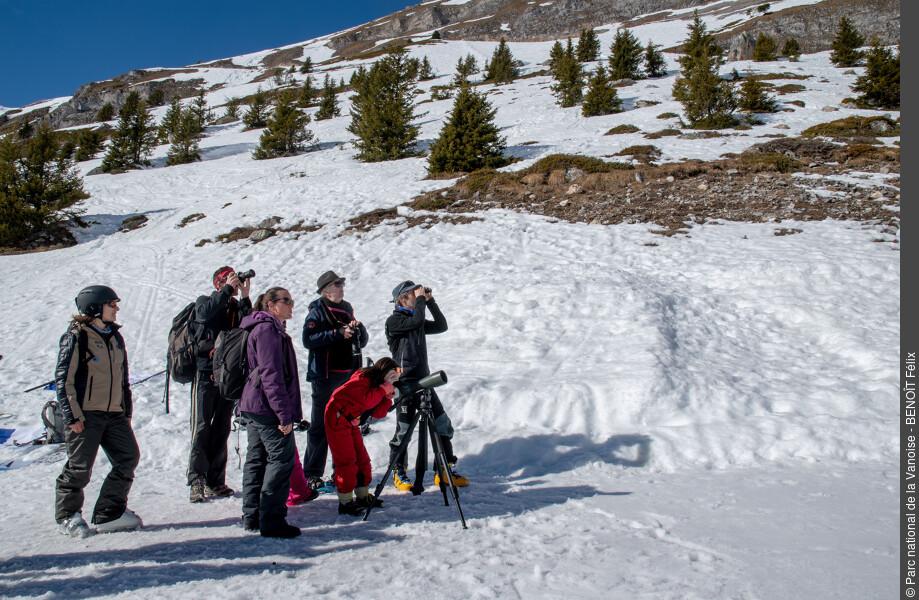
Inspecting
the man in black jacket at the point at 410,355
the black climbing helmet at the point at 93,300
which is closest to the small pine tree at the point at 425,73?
the man in black jacket at the point at 410,355

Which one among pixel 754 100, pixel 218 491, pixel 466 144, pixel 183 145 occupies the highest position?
pixel 183 145

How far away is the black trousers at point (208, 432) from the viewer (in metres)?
5.39

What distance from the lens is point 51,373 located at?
394 inches

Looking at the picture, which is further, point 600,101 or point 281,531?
point 600,101

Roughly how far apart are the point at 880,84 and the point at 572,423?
3395cm

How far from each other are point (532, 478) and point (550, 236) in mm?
9224

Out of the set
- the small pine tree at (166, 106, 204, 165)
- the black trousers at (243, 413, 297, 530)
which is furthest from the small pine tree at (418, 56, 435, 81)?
the black trousers at (243, 413, 297, 530)

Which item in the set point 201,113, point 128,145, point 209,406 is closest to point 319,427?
point 209,406

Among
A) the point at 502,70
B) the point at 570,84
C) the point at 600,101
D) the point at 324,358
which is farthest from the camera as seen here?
the point at 502,70

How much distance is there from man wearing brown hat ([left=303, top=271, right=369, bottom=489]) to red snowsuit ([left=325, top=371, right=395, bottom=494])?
0.57 meters

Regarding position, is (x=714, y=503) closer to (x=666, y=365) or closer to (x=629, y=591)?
(x=629, y=591)

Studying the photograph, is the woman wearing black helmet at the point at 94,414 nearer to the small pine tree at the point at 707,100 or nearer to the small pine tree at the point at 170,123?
the small pine tree at the point at 707,100

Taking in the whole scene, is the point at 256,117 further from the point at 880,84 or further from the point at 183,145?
the point at 880,84

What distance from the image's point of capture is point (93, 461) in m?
4.45
